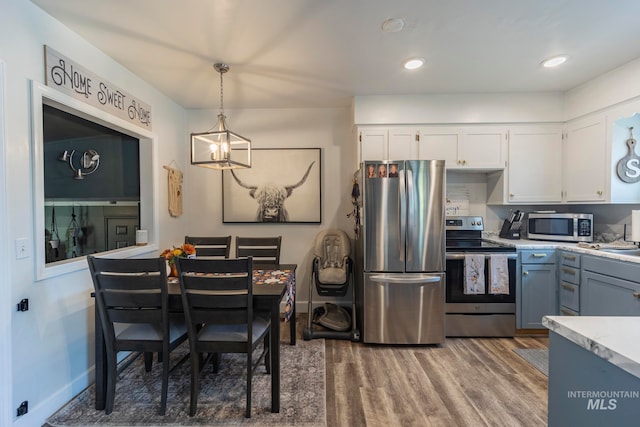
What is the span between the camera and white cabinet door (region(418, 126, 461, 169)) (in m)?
3.18

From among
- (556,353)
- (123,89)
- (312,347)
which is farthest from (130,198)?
(556,353)

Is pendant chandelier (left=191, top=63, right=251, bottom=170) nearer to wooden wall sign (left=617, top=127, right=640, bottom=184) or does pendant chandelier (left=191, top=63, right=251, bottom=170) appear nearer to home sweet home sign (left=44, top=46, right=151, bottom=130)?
home sweet home sign (left=44, top=46, right=151, bottom=130)

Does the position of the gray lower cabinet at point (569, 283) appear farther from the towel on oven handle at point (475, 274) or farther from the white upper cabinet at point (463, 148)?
the white upper cabinet at point (463, 148)

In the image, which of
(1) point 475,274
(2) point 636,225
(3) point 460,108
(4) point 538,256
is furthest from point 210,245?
(2) point 636,225

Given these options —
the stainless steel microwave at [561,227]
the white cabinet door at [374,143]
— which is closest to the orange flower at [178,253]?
the white cabinet door at [374,143]

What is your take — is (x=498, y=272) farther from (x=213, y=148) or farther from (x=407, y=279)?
(x=213, y=148)

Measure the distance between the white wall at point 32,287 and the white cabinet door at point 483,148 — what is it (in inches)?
142

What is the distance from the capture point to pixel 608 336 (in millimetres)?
811

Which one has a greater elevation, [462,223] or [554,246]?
[462,223]

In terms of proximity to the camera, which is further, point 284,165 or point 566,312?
point 284,165

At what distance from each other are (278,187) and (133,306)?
2.21 m

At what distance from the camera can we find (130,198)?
9.35 feet

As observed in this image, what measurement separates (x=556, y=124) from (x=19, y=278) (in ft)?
16.0

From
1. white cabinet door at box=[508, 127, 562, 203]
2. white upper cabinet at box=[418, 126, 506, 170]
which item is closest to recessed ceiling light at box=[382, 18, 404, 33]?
white upper cabinet at box=[418, 126, 506, 170]
